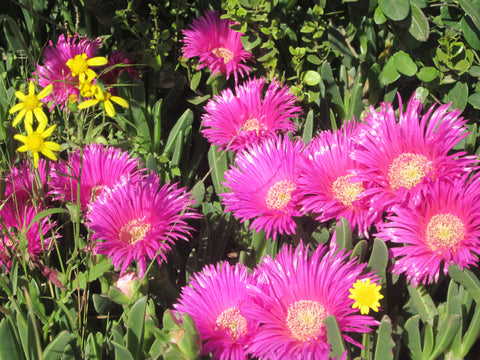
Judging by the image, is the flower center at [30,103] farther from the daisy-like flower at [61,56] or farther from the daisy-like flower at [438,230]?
the daisy-like flower at [438,230]

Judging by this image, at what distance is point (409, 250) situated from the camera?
0.97 metres

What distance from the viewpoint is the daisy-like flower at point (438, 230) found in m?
0.94

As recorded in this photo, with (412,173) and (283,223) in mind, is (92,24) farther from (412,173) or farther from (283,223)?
(412,173)

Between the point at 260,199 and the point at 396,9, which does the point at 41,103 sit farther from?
the point at 396,9

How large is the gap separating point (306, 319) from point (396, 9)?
608 millimetres

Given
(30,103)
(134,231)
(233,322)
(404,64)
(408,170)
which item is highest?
(404,64)

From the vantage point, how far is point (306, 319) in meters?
0.96

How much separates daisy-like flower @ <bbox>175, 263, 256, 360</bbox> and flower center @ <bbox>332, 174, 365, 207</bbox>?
0.71ft

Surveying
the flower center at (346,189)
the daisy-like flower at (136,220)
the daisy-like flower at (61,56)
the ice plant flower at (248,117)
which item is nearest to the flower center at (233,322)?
the daisy-like flower at (136,220)

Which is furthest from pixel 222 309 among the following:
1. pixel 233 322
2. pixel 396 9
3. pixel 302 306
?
pixel 396 9

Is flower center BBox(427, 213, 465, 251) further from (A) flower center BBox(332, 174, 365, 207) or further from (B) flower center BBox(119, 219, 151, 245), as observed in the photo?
(B) flower center BBox(119, 219, 151, 245)

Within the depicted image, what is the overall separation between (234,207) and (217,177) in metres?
0.29

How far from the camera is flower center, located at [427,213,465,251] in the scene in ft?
3.14

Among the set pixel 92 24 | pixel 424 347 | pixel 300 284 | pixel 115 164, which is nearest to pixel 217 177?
pixel 115 164
